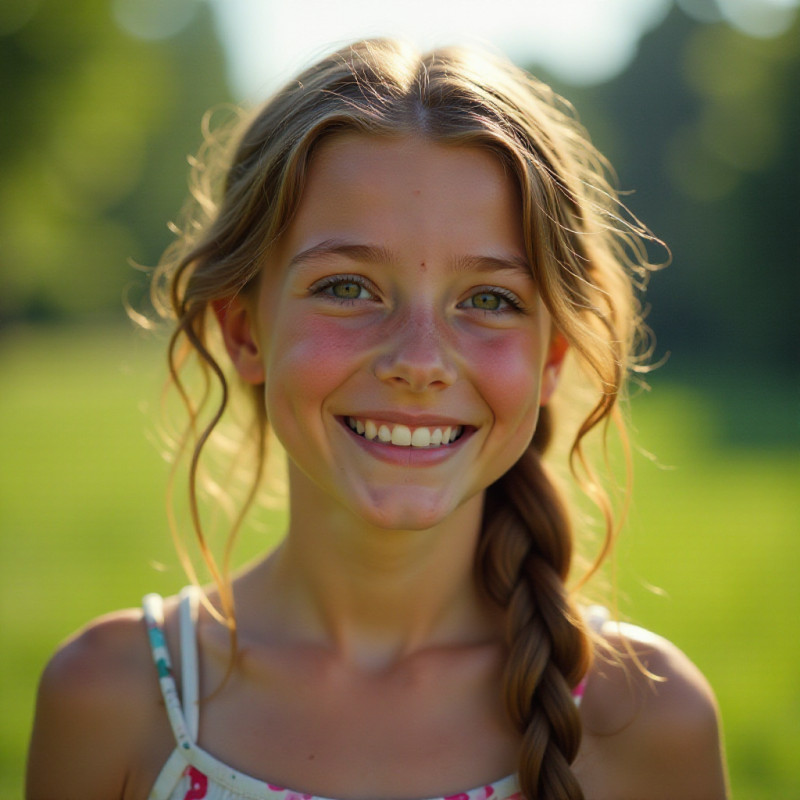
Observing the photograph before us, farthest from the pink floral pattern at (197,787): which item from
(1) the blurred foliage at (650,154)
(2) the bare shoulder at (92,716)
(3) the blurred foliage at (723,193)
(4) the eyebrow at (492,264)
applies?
(3) the blurred foliage at (723,193)

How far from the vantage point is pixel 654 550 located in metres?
8.76

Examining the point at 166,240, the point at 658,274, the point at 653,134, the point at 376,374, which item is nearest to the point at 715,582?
the point at 376,374

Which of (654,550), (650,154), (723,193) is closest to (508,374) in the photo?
(654,550)

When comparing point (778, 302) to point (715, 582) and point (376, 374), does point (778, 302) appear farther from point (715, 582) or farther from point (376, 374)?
point (376, 374)

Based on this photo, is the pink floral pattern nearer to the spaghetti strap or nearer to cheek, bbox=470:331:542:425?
the spaghetti strap

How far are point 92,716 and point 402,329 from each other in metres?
1.26

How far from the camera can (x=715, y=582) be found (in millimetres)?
7719

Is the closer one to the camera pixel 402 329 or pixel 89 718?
pixel 402 329

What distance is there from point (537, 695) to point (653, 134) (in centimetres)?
3307

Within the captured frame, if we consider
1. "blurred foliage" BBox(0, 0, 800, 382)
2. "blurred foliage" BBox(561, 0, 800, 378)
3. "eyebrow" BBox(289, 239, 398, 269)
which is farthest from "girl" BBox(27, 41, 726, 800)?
"blurred foliage" BBox(561, 0, 800, 378)

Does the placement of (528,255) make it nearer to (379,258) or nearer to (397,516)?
(379,258)

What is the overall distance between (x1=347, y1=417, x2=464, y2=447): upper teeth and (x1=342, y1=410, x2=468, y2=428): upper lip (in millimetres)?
10

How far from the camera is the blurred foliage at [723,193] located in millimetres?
26125

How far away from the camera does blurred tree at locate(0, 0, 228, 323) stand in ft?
69.7
